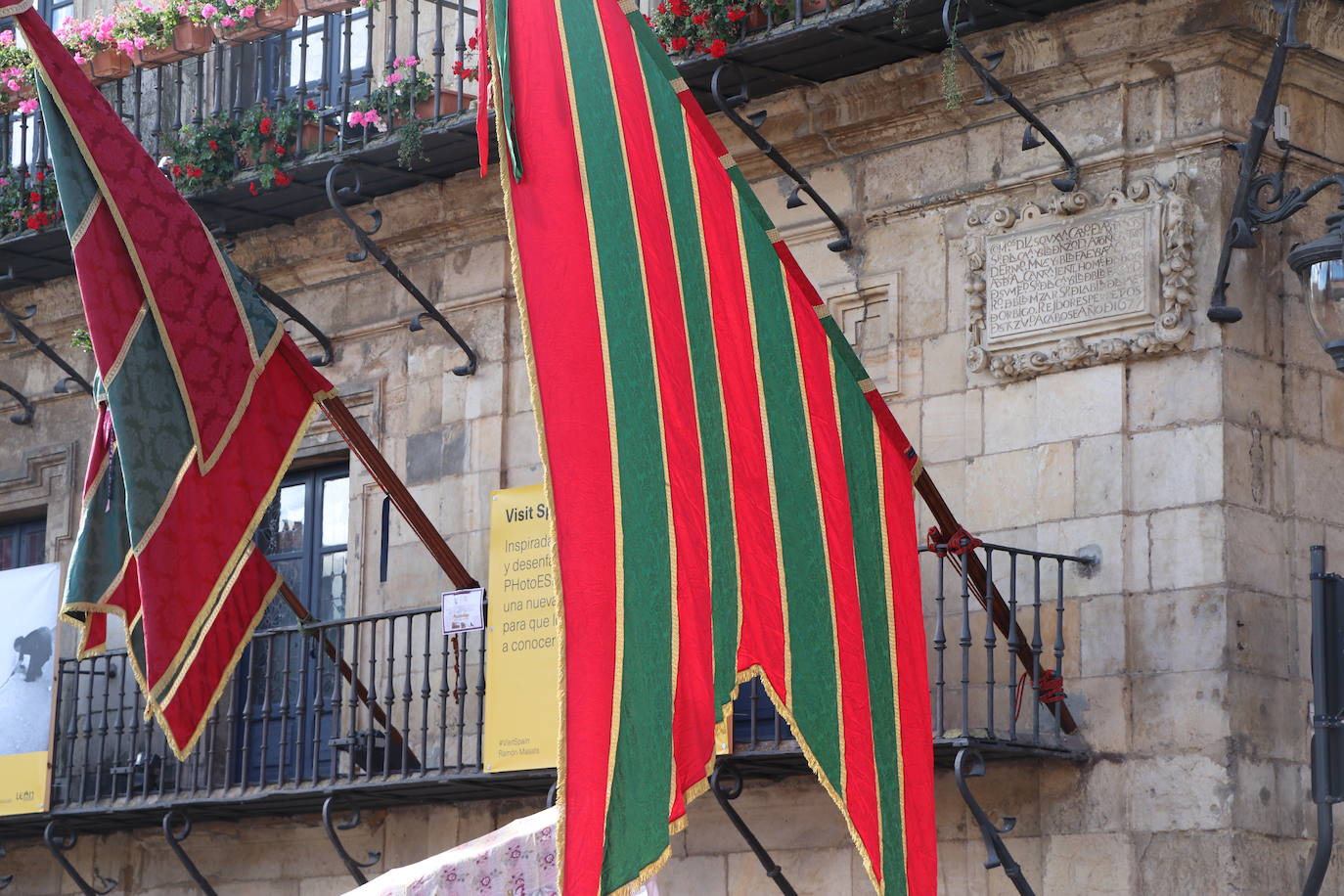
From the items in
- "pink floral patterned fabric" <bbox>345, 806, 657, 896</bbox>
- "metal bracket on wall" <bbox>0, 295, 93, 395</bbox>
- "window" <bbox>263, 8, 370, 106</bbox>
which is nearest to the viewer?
"pink floral patterned fabric" <bbox>345, 806, 657, 896</bbox>

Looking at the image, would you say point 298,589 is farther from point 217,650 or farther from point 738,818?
point 738,818

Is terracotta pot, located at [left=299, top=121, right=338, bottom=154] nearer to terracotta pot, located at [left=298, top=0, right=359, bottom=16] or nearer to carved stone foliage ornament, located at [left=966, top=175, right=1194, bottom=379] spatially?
terracotta pot, located at [left=298, top=0, right=359, bottom=16]

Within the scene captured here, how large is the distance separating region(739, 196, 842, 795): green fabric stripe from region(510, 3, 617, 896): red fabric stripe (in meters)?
0.76

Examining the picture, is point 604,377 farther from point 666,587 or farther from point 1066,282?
point 1066,282

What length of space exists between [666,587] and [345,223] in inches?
194

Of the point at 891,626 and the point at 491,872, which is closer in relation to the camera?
the point at 891,626

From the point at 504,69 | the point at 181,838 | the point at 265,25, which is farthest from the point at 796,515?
the point at 181,838

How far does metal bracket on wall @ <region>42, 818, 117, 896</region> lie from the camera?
11070 mm

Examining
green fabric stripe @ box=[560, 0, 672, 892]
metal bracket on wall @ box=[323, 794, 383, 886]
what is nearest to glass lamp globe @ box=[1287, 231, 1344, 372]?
green fabric stripe @ box=[560, 0, 672, 892]

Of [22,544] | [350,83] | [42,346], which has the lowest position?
[22,544]

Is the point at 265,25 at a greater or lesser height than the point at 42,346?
greater

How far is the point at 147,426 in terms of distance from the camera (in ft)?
24.1

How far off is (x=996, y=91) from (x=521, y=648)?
113 inches

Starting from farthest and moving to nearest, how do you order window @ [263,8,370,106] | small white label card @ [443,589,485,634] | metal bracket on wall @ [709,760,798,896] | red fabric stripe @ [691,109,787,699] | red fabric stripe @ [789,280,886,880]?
1. window @ [263,8,370,106]
2. small white label card @ [443,589,485,634]
3. metal bracket on wall @ [709,760,798,896]
4. red fabric stripe @ [789,280,886,880]
5. red fabric stripe @ [691,109,787,699]
